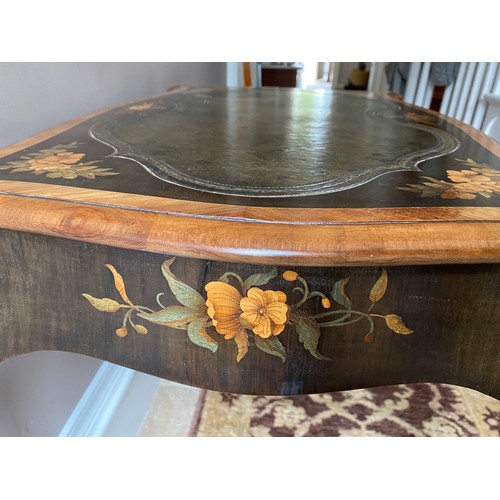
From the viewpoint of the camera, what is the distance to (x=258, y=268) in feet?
1.20

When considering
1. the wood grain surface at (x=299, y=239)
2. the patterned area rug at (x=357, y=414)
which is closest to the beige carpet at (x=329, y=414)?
the patterned area rug at (x=357, y=414)

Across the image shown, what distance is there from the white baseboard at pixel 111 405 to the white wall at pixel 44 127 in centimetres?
2

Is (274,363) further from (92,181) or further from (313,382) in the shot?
(92,181)

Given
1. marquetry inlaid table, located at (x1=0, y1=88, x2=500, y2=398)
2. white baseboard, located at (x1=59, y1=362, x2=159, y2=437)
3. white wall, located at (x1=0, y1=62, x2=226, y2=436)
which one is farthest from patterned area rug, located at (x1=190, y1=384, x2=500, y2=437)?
marquetry inlaid table, located at (x1=0, y1=88, x2=500, y2=398)

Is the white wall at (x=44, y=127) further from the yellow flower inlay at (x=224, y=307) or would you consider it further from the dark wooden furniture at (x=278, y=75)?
the dark wooden furniture at (x=278, y=75)

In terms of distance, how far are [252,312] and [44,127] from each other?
1.77ft

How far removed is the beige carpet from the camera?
3.26 feet

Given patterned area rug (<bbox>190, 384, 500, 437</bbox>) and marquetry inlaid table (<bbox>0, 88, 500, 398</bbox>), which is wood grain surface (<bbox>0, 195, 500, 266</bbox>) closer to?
marquetry inlaid table (<bbox>0, 88, 500, 398</bbox>)

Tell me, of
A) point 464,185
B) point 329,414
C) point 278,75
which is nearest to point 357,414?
point 329,414

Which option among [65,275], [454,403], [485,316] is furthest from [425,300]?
[454,403]

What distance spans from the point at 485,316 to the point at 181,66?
1369mm

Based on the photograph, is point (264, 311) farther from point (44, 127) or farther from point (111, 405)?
point (111, 405)

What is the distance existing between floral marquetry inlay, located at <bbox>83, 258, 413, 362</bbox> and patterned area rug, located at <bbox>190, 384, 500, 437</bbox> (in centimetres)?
65

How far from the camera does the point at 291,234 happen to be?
1.13 feet
